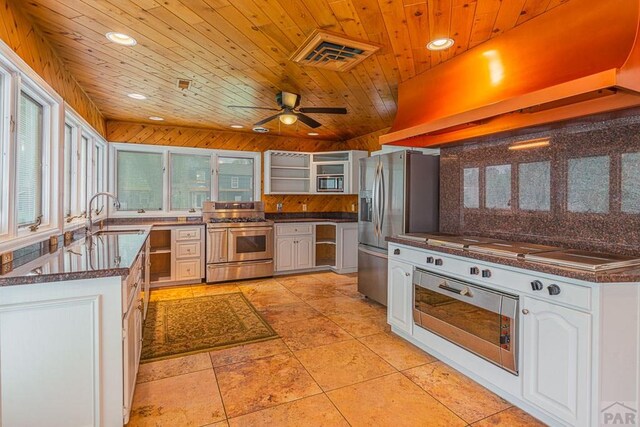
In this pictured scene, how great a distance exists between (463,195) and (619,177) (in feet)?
4.15

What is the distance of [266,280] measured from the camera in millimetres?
5324

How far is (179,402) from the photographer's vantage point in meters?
2.15

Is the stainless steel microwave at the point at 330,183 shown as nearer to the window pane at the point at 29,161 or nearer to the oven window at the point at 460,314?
the oven window at the point at 460,314

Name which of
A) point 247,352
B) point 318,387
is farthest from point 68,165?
point 318,387

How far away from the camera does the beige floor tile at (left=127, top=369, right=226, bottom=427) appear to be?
77.8 inches

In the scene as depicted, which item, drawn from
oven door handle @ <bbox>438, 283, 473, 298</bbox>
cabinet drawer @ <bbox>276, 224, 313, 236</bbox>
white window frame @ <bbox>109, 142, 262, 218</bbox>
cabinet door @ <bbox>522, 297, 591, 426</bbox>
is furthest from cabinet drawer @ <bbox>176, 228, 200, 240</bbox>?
cabinet door @ <bbox>522, 297, 591, 426</bbox>

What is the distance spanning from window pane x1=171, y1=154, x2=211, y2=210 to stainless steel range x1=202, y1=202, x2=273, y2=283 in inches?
15.3

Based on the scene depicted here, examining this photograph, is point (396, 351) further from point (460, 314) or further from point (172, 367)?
point (172, 367)

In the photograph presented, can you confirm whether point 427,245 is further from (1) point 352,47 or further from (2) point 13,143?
(2) point 13,143

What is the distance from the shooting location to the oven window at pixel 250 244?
519cm

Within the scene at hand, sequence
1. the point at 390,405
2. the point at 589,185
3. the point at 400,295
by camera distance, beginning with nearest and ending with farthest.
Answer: the point at 390,405 → the point at 589,185 → the point at 400,295

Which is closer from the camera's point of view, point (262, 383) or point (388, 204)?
point (262, 383)

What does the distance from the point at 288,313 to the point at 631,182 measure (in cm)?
311

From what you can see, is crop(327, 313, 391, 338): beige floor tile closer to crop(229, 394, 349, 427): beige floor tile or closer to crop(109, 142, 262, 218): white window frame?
crop(229, 394, 349, 427): beige floor tile
